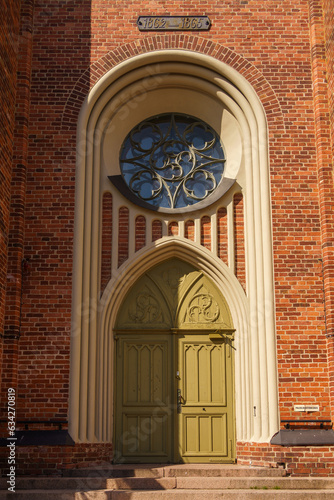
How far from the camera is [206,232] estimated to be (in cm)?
1099

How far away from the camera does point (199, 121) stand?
1180cm

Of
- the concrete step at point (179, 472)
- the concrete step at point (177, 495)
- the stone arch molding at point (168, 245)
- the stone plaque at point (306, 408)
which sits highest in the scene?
the stone arch molding at point (168, 245)

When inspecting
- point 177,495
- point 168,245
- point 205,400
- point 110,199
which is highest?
point 110,199

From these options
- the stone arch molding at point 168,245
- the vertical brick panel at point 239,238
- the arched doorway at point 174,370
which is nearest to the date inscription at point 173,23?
the stone arch molding at point 168,245

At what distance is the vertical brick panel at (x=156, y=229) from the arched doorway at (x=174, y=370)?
18.8 inches

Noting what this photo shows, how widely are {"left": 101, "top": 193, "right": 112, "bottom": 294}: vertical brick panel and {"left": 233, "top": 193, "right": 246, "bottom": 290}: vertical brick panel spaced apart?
204 cm

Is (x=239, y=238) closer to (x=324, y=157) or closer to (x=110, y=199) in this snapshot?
(x=324, y=157)

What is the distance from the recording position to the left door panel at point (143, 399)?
10.4m

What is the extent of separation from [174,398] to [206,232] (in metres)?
2.71

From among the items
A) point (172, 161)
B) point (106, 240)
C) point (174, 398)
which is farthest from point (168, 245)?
point (174, 398)

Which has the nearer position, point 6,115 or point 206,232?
point 6,115

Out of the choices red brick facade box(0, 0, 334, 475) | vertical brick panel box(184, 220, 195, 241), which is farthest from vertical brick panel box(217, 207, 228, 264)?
vertical brick panel box(184, 220, 195, 241)

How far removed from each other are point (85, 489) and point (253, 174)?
5.43 metres

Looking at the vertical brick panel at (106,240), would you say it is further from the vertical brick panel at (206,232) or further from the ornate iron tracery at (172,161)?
the vertical brick panel at (206,232)
